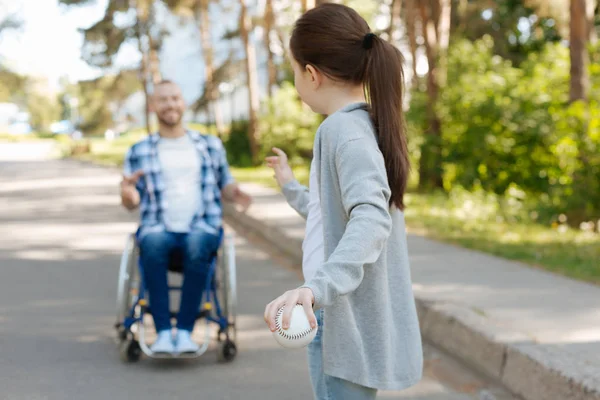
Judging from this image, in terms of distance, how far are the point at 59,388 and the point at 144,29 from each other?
3804cm

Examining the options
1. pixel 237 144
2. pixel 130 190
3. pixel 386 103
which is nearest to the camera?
pixel 386 103

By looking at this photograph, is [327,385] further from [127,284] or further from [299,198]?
[127,284]

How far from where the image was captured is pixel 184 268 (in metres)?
5.71

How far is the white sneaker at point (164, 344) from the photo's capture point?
552 centimetres

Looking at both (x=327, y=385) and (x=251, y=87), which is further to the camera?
(x=251, y=87)

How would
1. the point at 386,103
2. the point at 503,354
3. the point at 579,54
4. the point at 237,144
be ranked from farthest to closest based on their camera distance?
the point at 237,144, the point at 579,54, the point at 503,354, the point at 386,103

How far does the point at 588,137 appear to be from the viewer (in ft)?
42.1

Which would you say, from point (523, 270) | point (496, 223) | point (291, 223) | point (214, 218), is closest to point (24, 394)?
point (214, 218)

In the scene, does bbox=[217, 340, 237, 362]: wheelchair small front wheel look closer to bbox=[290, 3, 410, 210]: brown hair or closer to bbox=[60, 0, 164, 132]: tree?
bbox=[290, 3, 410, 210]: brown hair

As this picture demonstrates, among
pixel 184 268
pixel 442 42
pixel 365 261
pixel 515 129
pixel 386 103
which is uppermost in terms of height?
pixel 386 103

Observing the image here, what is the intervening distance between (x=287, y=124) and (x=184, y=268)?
2287cm

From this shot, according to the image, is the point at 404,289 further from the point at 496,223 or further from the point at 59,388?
the point at 496,223

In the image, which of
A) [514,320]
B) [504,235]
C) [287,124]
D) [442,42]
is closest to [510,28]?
[287,124]

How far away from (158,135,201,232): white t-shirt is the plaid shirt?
0.09ft
